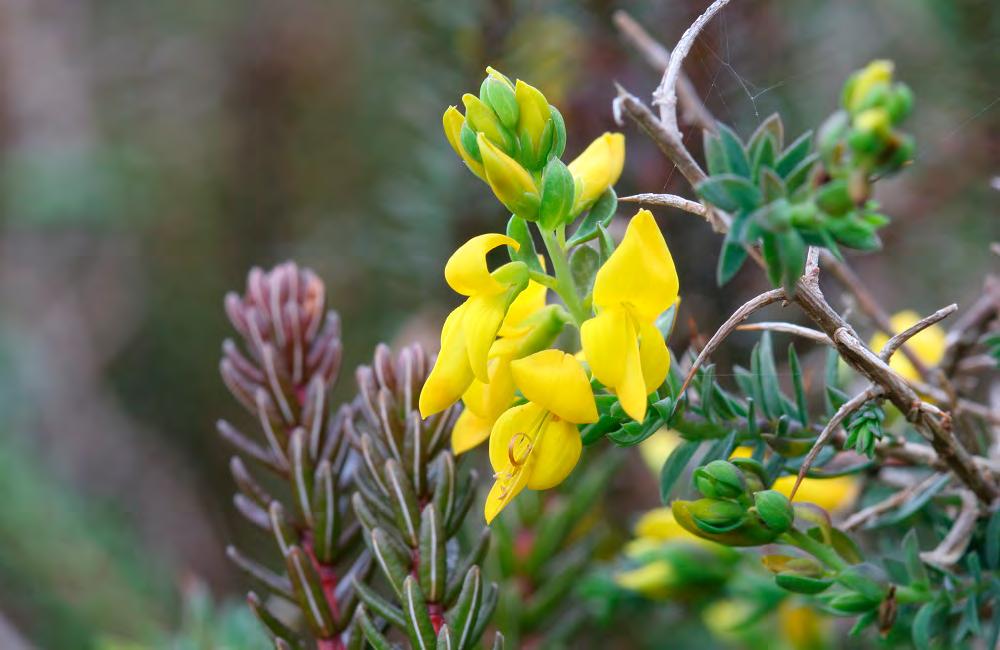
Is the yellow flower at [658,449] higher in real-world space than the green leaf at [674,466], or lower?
higher

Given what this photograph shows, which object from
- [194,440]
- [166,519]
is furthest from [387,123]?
[166,519]

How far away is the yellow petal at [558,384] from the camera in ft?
1.45

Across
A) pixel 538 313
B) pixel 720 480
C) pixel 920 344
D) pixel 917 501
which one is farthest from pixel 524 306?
pixel 920 344

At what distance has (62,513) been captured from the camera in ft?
3.85

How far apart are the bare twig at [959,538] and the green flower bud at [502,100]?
330mm

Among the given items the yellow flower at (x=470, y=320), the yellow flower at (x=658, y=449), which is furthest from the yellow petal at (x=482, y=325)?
the yellow flower at (x=658, y=449)

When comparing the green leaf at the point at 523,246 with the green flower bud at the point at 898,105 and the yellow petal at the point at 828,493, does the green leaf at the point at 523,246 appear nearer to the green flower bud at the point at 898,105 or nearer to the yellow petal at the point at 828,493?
the green flower bud at the point at 898,105

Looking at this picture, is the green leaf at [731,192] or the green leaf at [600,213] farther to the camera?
the green leaf at [600,213]

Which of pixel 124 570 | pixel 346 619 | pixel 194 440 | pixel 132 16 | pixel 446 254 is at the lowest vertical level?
pixel 346 619

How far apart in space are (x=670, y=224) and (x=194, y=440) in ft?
3.19

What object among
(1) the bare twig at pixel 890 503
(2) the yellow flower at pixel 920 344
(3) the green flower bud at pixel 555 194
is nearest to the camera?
(3) the green flower bud at pixel 555 194

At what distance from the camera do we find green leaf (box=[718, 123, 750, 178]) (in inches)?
16.5

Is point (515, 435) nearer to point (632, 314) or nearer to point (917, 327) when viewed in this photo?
point (632, 314)

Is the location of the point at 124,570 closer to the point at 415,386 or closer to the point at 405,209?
the point at 405,209
